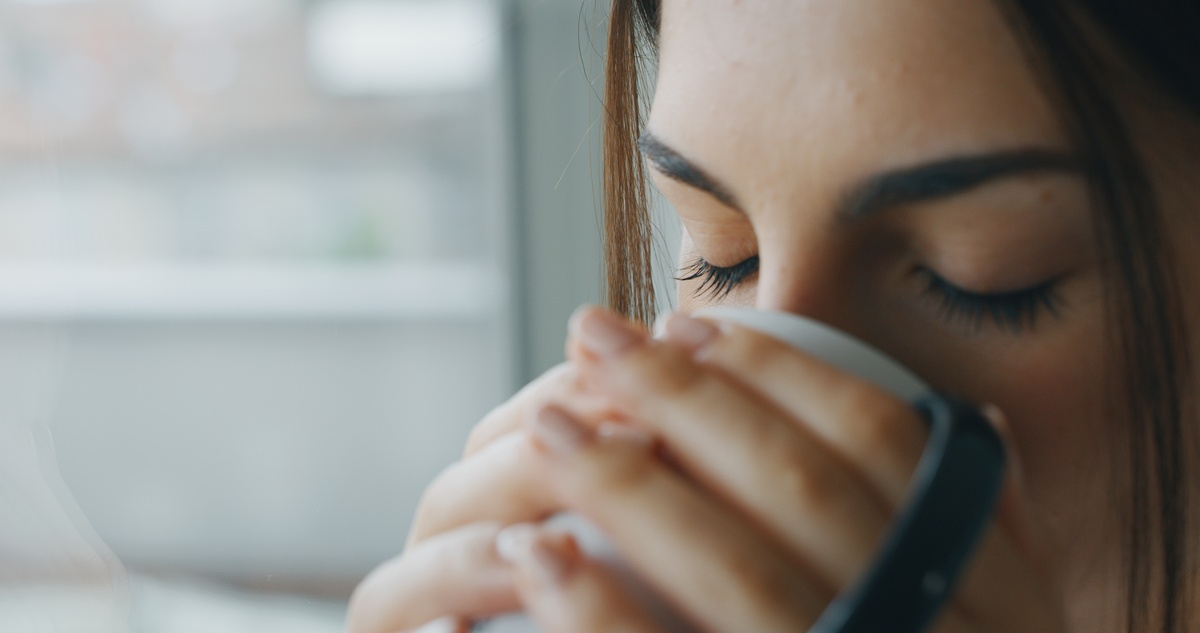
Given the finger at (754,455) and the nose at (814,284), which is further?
the nose at (814,284)

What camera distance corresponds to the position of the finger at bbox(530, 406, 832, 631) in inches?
11.2

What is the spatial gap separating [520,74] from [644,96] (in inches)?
40.8

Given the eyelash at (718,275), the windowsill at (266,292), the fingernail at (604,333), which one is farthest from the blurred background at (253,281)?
the fingernail at (604,333)

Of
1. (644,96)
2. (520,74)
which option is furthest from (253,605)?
(644,96)

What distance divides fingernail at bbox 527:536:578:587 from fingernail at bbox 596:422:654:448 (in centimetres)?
4

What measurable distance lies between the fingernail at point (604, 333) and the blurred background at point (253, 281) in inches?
59.2

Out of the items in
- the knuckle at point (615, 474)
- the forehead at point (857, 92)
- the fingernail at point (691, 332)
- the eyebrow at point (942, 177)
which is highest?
the forehead at point (857, 92)

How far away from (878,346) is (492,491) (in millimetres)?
202

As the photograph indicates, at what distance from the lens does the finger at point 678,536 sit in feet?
0.94

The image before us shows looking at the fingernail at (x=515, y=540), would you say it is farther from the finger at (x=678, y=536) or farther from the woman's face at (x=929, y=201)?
the woman's face at (x=929, y=201)

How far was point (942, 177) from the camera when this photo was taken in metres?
0.40

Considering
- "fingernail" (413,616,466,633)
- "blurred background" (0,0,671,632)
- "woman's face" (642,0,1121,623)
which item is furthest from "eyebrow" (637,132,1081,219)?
"blurred background" (0,0,671,632)

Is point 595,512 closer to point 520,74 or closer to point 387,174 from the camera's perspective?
point 520,74

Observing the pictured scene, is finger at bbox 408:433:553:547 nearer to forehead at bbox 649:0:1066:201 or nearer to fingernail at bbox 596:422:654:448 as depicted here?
fingernail at bbox 596:422:654:448
